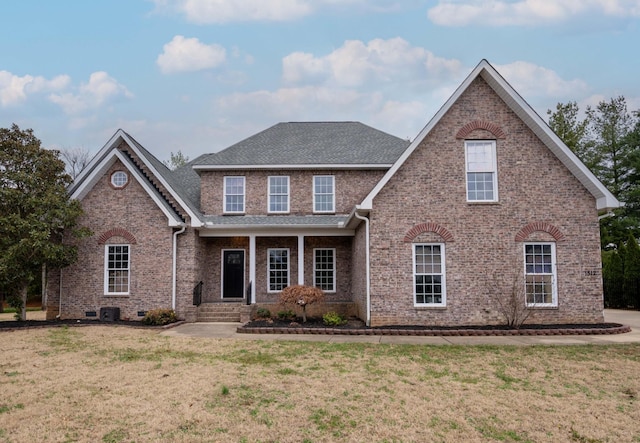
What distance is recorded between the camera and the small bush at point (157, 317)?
48.1 feet

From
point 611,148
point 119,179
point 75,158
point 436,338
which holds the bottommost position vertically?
point 436,338

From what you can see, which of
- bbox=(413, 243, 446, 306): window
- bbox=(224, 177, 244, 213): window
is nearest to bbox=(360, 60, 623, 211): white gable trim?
bbox=(413, 243, 446, 306): window

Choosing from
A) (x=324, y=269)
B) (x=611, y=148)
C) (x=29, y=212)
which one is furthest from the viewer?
(x=611, y=148)

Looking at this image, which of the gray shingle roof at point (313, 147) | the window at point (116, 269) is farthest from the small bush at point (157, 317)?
the gray shingle roof at point (313, 147)

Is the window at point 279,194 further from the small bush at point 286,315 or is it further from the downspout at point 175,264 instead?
the small bush at point 286,315

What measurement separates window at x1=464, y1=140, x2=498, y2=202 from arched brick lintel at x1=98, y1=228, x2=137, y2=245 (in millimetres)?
11967

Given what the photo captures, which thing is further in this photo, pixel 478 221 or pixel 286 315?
pixel 286 315

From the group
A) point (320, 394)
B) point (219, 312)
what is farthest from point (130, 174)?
point (320, 394)

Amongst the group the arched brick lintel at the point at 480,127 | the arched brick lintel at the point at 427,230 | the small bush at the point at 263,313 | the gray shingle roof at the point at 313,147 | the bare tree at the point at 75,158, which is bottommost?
the small bush at the point at 263,313

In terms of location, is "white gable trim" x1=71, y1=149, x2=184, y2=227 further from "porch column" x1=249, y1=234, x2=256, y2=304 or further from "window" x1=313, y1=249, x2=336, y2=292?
"window" x1=313, y1=249, x2=336, y2=292

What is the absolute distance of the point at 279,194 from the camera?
18.5 m

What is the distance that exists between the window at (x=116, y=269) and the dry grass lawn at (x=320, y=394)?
215 inches

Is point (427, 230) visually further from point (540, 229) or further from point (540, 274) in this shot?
point (540, 274)

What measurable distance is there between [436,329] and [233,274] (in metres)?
9.06
